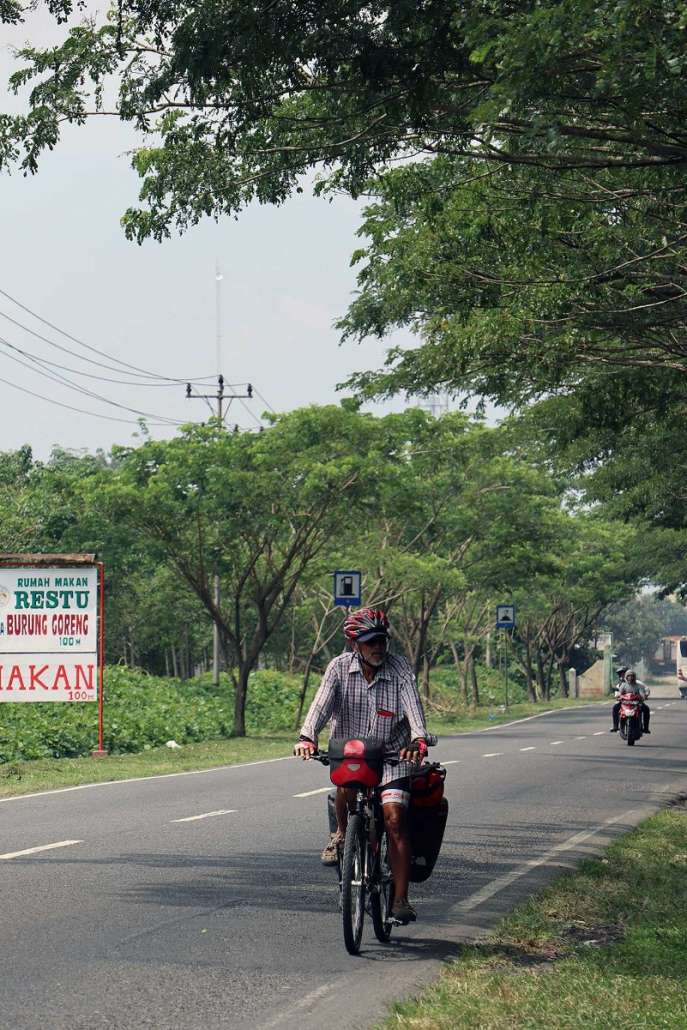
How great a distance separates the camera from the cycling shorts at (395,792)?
8.21 metres

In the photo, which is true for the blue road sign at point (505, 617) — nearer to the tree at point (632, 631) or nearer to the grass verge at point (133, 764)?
the grass verge at point (133, 764)

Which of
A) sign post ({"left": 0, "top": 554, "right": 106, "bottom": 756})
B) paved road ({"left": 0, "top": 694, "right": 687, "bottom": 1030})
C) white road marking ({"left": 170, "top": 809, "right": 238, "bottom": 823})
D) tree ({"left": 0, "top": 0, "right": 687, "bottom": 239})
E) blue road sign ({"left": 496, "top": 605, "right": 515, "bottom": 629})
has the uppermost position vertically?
tree ({"left": 0, "top": 0, "right": 687, "bottom": 239})

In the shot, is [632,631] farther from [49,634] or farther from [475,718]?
[49,634]

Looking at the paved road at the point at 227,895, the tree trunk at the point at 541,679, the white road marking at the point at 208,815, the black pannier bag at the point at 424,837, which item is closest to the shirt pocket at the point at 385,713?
the black pannier bag at the point at 424,837

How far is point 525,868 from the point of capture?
38.3 ft

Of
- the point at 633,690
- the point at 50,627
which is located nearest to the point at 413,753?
the point at 50,627

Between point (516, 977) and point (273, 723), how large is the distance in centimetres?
3667

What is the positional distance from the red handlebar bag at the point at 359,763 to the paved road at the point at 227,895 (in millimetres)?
911

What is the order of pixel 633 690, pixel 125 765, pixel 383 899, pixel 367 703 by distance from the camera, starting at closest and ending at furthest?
1. pixel 383 899
2. pixel 367 703
3. pixel 125 765
4. pixel 633 690

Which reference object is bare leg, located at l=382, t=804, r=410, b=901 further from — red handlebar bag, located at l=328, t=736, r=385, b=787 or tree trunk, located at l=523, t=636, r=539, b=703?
tree trunk, located at l=523, t=636, r=539, b=703

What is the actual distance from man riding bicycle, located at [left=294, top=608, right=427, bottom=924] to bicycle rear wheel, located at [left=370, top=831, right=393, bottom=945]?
6cm

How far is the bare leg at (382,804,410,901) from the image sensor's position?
26.8 feet

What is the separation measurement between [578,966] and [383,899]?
1197 millimetres

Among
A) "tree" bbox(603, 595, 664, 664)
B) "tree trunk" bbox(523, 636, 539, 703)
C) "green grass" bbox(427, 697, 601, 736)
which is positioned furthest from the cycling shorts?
"tree" bbox(603, 595, 664, 664)
